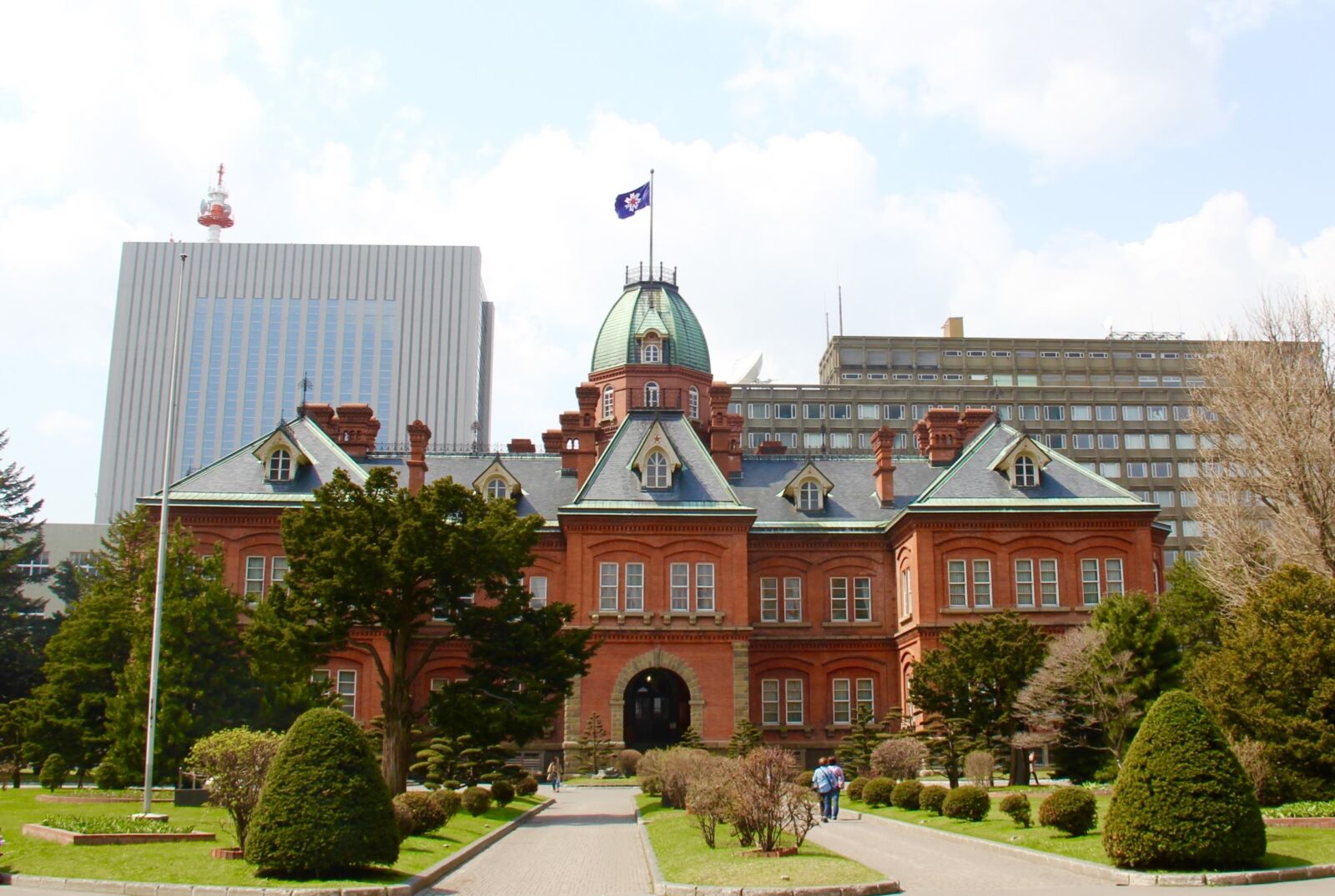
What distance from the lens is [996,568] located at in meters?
49.0

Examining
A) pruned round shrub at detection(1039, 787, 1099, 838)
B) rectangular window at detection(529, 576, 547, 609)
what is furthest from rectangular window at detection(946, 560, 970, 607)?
pruned round shrub at detection(1039, 787, 1099, 838)

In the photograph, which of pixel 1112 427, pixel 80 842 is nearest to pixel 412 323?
pixel 1112 427

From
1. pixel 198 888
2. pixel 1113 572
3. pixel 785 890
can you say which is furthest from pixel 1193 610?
pixel 198 888

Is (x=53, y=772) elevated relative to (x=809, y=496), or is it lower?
lower

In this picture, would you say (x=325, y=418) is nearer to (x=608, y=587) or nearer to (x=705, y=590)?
(x=608, y=587)

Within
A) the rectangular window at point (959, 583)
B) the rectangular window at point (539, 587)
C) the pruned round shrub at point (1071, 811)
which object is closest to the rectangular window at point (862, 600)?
the rectangular window at point (959, 583)

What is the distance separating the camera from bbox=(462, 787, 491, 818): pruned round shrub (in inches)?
1189

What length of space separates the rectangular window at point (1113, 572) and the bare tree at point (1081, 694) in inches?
504

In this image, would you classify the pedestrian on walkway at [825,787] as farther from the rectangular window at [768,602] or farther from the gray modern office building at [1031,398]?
the gray modern office building at [1031,398]

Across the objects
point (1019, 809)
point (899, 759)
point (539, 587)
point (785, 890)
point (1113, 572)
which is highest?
point (1113, 572)

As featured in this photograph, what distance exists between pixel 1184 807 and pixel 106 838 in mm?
17797

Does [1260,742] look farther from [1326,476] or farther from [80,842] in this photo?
[80,842]

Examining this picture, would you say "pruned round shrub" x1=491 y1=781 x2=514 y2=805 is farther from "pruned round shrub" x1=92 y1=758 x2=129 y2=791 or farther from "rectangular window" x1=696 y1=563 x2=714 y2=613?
"rectangular window" x1=696 y1=563 x2=714 y2=613

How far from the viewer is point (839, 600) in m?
52.7
